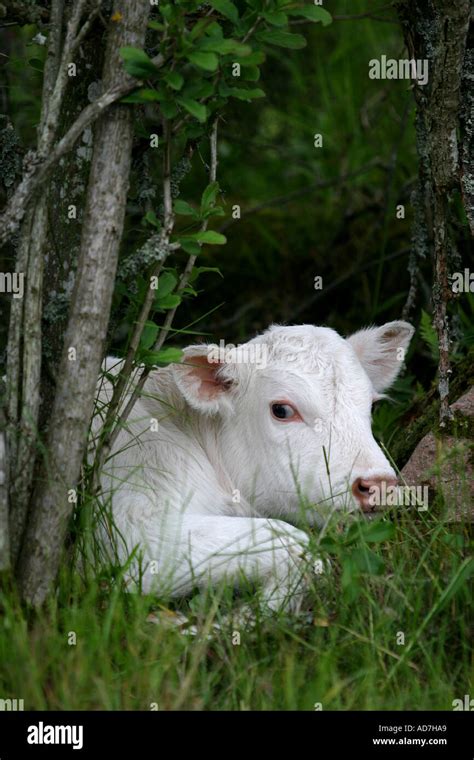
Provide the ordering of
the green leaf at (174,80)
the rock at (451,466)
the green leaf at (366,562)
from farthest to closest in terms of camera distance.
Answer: the rock at (451,466) < the green leaf at (366,562) < the green leaf at (174,80)

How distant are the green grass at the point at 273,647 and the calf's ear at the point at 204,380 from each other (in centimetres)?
102

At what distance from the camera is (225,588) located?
4.06 metres

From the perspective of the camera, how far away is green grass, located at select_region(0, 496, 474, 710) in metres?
3.46

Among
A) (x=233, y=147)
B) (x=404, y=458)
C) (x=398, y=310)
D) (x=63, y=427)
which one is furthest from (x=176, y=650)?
(x=233, y=147)

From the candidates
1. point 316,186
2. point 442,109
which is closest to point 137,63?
point 442,109

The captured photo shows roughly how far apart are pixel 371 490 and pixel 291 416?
57 centimetres

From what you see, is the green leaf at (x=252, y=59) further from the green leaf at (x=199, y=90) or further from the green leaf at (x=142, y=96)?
the green leaf at (x=142, y=96)

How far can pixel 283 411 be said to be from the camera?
4820 mm

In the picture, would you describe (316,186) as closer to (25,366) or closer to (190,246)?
(190,246)

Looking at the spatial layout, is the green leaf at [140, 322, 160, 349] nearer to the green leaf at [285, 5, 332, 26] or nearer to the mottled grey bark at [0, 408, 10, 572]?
the mottled grey bark at [0, 408, 10, 572]

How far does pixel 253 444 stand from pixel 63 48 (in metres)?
1.89

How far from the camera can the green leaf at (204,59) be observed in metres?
3.67

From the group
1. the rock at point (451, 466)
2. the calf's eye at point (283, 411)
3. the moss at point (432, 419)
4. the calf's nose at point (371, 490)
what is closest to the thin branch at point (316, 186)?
the moss at point (432, 419)

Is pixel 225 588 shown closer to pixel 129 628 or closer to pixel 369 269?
pixel 129 628
